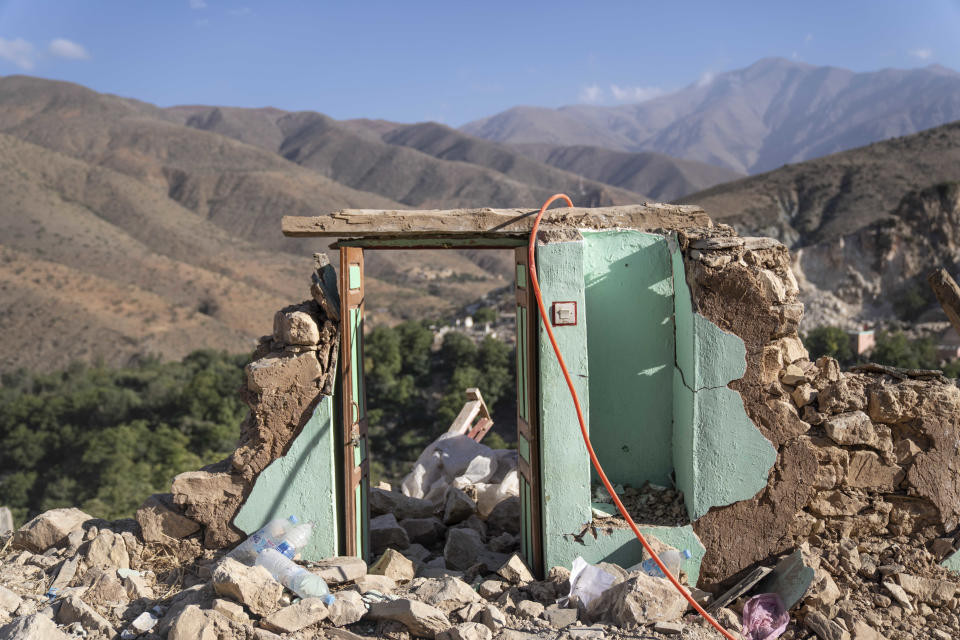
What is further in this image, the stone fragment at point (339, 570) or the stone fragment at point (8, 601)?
the stone fragment at point (339, 570)

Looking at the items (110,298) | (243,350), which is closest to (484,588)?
(243,350)

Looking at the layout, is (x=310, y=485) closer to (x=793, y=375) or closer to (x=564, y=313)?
(x=564, y=313)

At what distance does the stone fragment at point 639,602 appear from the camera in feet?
13.9

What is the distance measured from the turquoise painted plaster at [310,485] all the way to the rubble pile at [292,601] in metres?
0.20

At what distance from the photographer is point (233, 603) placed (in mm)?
4355

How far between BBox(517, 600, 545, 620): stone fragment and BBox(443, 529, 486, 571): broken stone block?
2.94ft

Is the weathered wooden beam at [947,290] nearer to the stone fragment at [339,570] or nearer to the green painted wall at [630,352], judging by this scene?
the green painted wall at [630,352]

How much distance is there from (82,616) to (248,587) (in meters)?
1.03

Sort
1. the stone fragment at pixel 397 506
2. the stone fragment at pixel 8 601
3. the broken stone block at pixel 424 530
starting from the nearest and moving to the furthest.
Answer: the stone fragment at pixel 8 601 < the broken stone block at pixel 424 530 < the stone fragment at pixel 397 506

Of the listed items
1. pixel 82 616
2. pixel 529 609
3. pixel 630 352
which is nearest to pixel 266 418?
pixel 82 616

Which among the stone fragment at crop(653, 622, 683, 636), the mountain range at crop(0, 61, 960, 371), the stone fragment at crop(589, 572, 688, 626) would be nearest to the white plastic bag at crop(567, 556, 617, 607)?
the stone fragment at crop(589, 572, 688, 626)

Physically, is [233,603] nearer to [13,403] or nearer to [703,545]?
[703,545]

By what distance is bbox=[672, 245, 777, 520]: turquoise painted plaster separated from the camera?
4703 mm

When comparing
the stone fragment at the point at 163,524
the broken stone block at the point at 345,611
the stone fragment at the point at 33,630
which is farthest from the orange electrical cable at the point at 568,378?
the stone fragment at the point at 33,630
